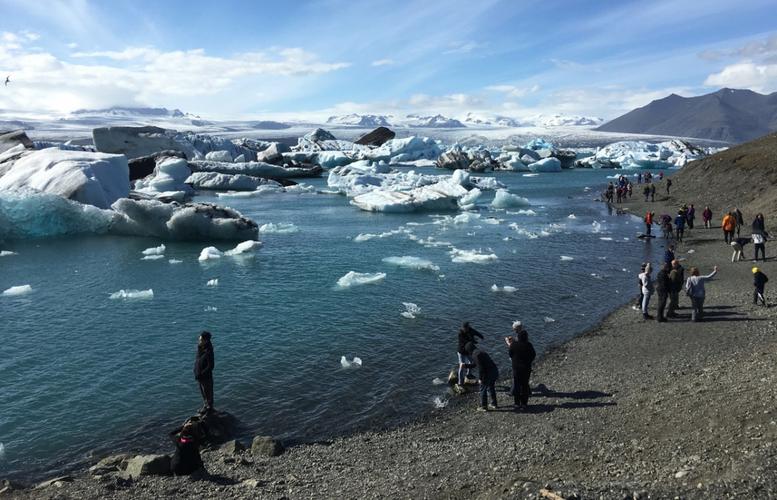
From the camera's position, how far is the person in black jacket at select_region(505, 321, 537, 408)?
11.2 m

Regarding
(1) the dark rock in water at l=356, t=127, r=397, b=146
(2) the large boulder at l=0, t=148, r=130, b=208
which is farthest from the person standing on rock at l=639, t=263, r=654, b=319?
(1) the dark rock in water at l=356, t=127, r=397, b=146

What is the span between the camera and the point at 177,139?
81.8 m

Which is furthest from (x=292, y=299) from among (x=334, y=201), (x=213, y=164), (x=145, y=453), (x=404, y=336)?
(x=213, y=164)

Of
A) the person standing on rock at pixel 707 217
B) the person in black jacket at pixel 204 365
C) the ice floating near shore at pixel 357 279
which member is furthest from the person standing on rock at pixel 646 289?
the person standing on rock at pixel 707 217

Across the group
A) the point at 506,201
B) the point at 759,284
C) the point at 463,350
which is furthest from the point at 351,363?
the point at 506,201

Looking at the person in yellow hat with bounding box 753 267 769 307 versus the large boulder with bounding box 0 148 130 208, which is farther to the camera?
the large boulder with bounding box 0 148 130 208

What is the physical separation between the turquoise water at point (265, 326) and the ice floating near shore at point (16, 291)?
58 cm

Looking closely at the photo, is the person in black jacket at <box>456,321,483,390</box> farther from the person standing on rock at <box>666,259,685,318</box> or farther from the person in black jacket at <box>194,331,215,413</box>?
the person standing on rock at <box>666,259,685,318</box>

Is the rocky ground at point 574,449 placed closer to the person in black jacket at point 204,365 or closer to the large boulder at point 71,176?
the person in black jacket at point 204,365

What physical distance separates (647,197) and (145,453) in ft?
144

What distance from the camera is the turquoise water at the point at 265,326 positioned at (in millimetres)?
12141

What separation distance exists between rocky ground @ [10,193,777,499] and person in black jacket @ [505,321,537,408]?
31 cm

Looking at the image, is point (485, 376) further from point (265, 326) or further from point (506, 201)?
point (506, 201)

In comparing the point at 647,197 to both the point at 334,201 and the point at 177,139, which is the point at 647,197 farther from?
the point at 177,139
